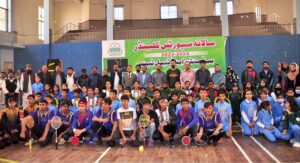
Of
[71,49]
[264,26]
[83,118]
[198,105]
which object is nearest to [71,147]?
[83,118]

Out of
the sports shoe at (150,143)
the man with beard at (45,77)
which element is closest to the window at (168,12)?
the man with beard at (45,77)

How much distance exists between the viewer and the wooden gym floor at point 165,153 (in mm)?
6820

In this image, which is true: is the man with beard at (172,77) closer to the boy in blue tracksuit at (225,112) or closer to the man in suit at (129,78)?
the man in suit at (129,78)

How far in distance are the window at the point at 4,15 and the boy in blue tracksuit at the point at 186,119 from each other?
15.8 m

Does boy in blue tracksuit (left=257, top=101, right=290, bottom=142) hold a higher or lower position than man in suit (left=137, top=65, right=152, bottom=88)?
lower

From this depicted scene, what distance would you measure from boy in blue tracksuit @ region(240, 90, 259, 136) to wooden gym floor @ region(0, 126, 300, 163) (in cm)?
77

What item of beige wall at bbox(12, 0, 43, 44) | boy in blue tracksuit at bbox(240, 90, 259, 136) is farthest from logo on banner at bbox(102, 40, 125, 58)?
beige wall at bbox(12, 0, 43, 44)

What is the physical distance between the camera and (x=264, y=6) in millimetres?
24766

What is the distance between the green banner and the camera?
49.2ft

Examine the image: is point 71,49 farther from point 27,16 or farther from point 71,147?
point 71,147

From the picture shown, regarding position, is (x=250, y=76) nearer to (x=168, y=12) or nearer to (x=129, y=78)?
(x=129, y=78)

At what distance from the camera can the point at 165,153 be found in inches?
291

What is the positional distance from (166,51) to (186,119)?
300 inches

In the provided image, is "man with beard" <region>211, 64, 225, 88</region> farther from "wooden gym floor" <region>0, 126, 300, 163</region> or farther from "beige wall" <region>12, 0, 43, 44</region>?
"beige wall" <region>12, 0, 43, 44</region>
